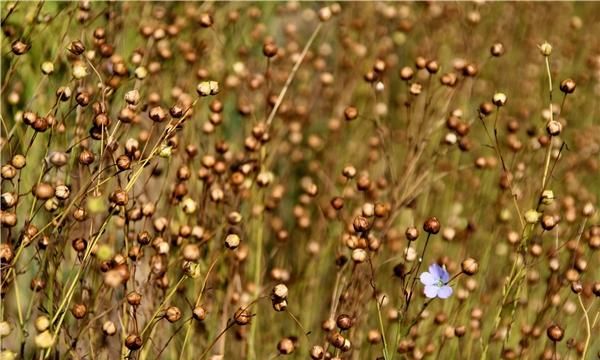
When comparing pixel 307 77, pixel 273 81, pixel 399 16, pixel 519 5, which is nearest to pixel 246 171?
pixel 273 81

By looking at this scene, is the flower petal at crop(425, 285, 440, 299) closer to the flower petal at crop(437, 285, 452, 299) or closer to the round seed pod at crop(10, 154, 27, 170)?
the flower petal at crop(437, 285, 452, 299)

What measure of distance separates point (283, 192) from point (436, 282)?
45.0 inches

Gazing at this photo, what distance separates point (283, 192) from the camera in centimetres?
287

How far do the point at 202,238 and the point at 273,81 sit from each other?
1.02 m

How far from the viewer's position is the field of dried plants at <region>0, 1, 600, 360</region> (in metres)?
1.86

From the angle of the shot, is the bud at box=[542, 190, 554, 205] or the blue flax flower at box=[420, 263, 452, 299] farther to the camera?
the bud at box=[542, 190, 554, 205]

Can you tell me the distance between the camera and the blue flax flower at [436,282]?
1.73 metres

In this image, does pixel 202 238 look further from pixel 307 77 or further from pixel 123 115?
pixel 307 77

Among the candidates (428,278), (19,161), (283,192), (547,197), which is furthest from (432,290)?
(283,192)

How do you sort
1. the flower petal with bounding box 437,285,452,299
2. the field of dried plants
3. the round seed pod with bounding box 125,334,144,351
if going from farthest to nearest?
1. the field of dried plants
2. the flower petal with bounding box 437,285,452,299
3. the round seed pod with bounding box 125,334,144,351

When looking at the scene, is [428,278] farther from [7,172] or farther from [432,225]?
[7,172]

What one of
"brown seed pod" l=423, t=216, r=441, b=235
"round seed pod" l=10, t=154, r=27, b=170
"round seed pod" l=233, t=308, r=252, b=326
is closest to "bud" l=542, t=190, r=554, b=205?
"brown seed pod" l=423, t=216, r=441, b=235

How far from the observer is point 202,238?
2133 mm

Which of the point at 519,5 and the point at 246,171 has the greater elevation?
the point at 246,171
